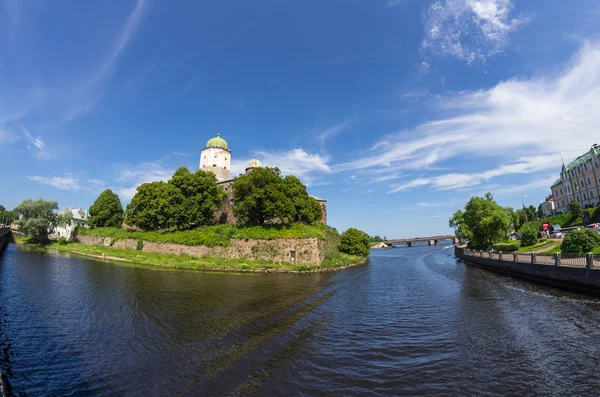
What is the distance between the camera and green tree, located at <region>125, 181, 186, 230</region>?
43406 millimetres

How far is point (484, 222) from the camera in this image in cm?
4184

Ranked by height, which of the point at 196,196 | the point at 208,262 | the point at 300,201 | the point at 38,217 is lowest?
the point at 208,262

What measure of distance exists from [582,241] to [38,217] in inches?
3134

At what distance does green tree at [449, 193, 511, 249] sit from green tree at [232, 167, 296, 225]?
3103cm

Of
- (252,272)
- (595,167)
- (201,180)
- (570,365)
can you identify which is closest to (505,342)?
(570,365)

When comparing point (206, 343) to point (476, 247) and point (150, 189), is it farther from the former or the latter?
point (476, 247)

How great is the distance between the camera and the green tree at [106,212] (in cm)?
5897

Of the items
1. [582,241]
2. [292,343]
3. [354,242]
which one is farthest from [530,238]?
[292,343]

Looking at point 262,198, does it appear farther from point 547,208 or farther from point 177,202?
point 547,208

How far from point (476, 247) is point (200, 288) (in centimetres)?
5295

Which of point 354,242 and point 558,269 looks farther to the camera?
point 354,242

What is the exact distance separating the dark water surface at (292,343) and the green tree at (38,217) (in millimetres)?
42408

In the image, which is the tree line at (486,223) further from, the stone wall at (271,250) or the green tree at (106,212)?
the green tree at (106,212)

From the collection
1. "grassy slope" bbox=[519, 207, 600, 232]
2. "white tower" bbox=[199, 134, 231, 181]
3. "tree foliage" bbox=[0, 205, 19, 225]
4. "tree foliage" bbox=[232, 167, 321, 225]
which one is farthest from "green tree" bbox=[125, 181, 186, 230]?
"tree foliage" bbox=[0, 205, 19, 225]
